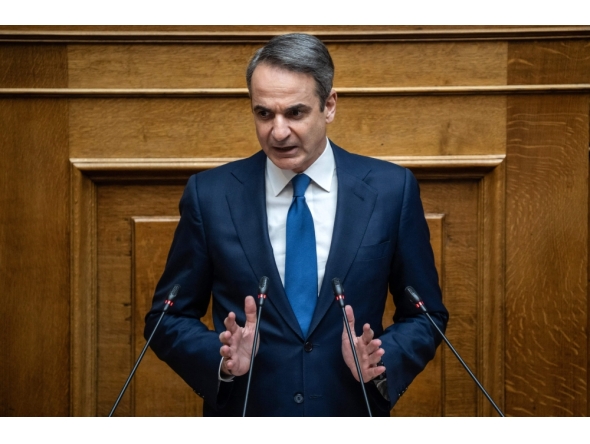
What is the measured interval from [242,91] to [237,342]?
1.11m

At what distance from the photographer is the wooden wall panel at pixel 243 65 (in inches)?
97.0

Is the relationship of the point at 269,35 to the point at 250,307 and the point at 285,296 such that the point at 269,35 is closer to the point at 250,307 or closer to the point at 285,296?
the point at 285,296

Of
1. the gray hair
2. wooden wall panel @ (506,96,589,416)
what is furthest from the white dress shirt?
wooden wall panel @ (506,96,589,416)

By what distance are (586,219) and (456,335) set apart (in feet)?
1.72

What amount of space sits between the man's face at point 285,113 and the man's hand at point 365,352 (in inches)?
14.3

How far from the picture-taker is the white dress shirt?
171 centimetres

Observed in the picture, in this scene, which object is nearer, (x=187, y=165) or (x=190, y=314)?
(x=190, y=314)

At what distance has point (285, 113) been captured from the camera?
1.63 metres

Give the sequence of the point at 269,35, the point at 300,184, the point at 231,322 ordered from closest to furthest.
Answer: the point at 231,322 → the point at 300,184 → the point at 269,35

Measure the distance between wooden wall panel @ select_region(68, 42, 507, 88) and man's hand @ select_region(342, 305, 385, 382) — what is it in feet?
3.76

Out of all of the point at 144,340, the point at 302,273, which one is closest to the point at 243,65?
the point at 144,340

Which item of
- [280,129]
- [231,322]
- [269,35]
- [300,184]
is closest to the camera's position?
[231,322]

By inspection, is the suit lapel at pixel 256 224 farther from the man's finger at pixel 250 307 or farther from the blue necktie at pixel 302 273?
the man's finger at pixel 250 307

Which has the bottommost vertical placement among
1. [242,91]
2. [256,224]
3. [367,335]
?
[367,335]
